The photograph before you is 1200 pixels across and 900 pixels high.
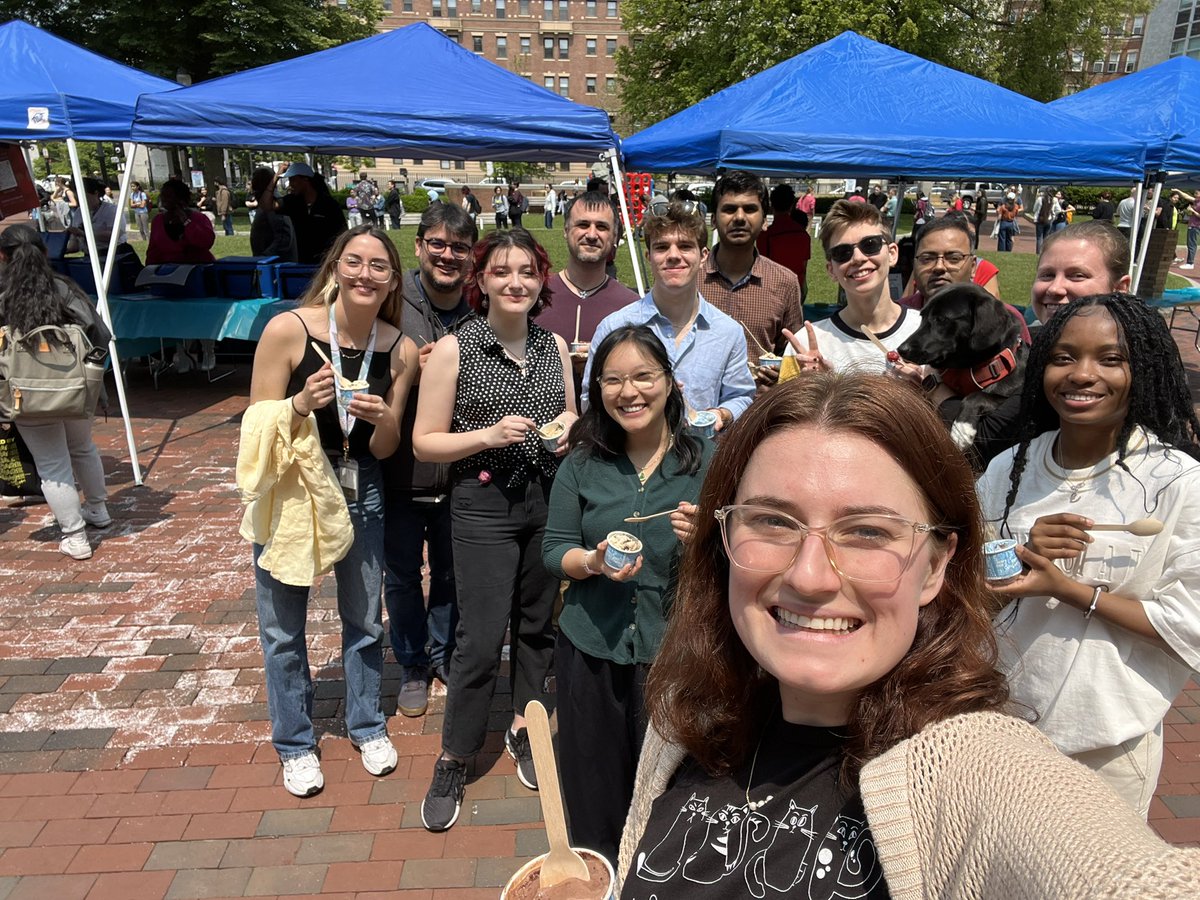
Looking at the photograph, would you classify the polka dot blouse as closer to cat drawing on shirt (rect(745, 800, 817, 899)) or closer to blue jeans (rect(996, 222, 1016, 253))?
cat drawing on shirt (rect(745, 800, 817, 899))

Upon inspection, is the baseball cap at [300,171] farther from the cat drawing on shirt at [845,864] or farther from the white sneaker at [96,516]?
the cat drawing on shirt at [845,864]

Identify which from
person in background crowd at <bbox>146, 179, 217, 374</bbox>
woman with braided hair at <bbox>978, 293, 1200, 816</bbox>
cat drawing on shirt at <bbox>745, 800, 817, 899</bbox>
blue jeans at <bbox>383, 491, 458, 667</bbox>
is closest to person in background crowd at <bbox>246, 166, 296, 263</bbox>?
person in background crowd at <bbox>146, 179, 217, 374</bbox>

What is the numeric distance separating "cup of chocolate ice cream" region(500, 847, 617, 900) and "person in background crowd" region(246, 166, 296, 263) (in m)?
9.31

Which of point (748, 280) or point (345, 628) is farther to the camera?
point (748, 280)

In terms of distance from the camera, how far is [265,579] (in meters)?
2.99

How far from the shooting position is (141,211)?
84.2ft

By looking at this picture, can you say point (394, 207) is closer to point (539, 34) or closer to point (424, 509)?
point (424, 509)

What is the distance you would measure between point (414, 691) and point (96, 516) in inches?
128

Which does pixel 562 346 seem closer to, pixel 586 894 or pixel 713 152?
pixel 586 894

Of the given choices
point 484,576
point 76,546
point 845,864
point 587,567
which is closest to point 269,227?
point 76,546

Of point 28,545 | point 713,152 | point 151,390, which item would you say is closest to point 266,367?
point 28,545

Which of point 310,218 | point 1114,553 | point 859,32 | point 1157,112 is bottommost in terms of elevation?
point 1114,553

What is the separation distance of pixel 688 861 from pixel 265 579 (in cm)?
221

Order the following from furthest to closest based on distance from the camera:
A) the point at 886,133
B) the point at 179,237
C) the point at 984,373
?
the point at 179,237, the point at 886,133, the point at 984,373
